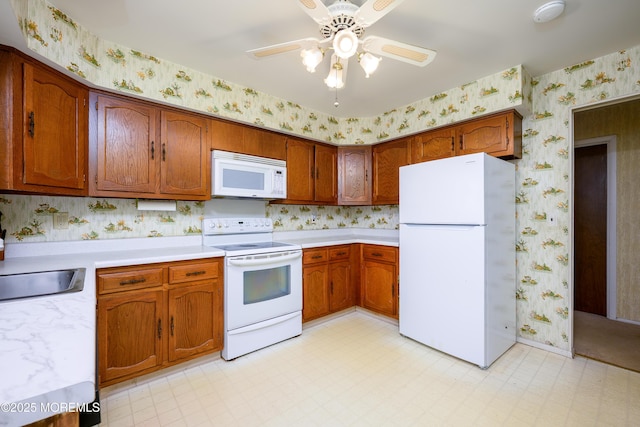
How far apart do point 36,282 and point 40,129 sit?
897 millimetres

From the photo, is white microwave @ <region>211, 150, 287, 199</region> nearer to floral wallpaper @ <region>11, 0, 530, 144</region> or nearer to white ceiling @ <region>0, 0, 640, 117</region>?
floral wallpaper @ <region>11, 0, 530, 144</region>

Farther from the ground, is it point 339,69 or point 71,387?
point 339,69

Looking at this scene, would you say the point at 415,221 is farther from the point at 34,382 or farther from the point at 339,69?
the point at 34,382

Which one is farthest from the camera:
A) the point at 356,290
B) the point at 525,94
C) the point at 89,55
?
the point at 356,290

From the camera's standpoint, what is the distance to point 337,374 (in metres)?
2.09

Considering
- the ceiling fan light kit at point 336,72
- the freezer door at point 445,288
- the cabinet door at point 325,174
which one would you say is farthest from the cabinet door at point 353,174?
the ceiling fan light kit at point 336,72

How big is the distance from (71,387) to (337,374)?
192 centimetres

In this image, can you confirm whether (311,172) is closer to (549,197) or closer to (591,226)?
(549,197)

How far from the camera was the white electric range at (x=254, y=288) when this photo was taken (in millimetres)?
2270

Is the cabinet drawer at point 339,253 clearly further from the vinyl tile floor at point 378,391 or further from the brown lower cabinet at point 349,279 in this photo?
the vinyl tile floor at point 378,391

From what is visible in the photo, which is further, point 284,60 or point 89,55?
point 284,60

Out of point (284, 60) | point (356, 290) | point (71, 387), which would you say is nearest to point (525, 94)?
point (284, 60)

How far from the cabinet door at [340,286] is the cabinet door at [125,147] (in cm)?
192

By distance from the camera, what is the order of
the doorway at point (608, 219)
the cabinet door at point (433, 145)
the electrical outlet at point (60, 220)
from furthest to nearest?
the doorway at point (608, 219) < the cabinet door at point (433, 145) < the electrical outlet at point (60, 220)
